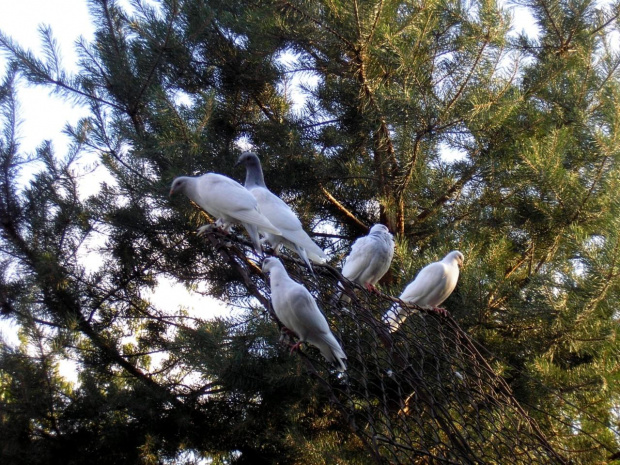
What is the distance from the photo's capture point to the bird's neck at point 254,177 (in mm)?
2770

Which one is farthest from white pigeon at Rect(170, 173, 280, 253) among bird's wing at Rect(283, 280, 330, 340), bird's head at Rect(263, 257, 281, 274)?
bird's wing at Rect(283, 280, 330, 340)

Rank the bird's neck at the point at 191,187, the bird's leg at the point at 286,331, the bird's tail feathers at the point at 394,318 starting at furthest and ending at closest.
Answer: the bird's neck at the point at 191,187 < the bird's leg at the point at 286,331 < the bird's tail feathers at the point at 394,318

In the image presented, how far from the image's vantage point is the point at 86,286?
3385mm

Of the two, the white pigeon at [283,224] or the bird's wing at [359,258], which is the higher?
the white pigeon at [283,224]

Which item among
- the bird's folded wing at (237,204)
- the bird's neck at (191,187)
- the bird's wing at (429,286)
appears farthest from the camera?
the bird's wing at (429,286)

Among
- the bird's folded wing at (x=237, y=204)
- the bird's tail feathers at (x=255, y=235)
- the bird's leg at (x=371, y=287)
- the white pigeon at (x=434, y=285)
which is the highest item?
the bird's folded wing at (x=237, y=204)

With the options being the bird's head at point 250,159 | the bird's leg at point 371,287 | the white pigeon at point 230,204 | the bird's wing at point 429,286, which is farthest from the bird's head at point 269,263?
the bird's head at point 250,159

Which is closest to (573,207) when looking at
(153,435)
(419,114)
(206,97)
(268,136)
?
(419,114)

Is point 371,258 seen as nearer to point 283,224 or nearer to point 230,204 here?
point 283,224

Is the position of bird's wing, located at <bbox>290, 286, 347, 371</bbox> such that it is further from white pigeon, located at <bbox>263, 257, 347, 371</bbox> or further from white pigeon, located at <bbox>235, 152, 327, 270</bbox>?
white pigeon, located at <bbox>235, 152, 327, 270</bbox>

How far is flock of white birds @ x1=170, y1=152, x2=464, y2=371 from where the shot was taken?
1707 millimetres

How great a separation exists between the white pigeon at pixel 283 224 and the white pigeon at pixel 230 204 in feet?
0.27

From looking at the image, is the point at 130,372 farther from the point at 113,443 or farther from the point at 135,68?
the point at 135,68

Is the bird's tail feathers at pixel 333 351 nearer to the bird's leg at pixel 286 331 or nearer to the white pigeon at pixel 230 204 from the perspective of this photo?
the bird's leg at pixel 286 331
